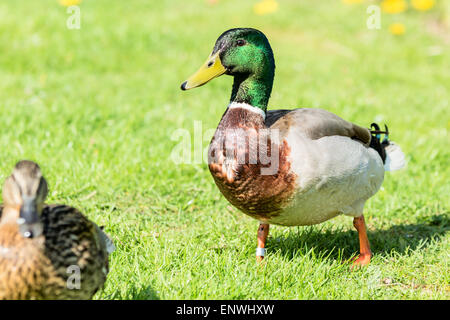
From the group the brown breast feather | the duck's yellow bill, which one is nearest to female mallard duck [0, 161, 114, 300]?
the brown breast feather

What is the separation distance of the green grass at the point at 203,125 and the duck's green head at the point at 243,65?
3.19 feet

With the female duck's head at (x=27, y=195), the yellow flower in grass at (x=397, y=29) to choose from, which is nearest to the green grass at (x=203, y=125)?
the yellow flower in grass at (x=397, y=29)

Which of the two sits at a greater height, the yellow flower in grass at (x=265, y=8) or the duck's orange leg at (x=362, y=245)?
the yellow flower in grass at (x=265, y=8)

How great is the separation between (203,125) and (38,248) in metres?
3.77

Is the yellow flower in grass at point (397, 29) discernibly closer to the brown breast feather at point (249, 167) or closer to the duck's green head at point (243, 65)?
the duck's green head at point (243, 65)

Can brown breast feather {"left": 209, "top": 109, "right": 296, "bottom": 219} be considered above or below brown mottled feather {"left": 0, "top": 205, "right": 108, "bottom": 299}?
above

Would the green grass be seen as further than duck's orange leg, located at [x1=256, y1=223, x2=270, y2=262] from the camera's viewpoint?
No

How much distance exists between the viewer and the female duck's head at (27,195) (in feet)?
7.77

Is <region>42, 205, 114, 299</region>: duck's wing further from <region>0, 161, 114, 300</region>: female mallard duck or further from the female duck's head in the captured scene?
the female duck's head

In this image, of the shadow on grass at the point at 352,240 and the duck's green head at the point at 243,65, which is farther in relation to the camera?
the shadow on grass at the point at 352,240

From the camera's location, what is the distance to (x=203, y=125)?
6.15 m

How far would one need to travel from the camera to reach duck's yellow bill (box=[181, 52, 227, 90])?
3.46 m
